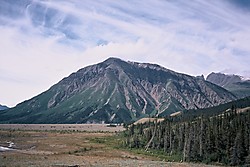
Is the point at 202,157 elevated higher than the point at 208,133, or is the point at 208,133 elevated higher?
the point at 208,133

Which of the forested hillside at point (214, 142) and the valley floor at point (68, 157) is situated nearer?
the valley floor at point (68, 157)

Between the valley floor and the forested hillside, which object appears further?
the forested hillside

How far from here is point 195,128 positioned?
110125 millimetres

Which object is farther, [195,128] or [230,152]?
[195,128]

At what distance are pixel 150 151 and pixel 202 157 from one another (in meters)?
26.1

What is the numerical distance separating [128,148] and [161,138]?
1345cm

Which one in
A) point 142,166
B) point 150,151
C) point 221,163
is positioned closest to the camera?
point 142,166

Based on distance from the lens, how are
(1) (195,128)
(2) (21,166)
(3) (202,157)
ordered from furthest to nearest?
(1) (195,128) < (3) (202,157) < (2) (21,166)

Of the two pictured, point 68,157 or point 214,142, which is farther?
point 214,142

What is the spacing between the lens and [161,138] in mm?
129000

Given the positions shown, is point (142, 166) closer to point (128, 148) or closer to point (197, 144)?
point (197, 144)

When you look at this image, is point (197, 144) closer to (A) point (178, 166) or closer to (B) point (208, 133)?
(B) point (208, 133)

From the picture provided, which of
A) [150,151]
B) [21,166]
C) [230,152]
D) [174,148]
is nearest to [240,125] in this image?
[230,152]

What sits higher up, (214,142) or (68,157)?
(214,142)
